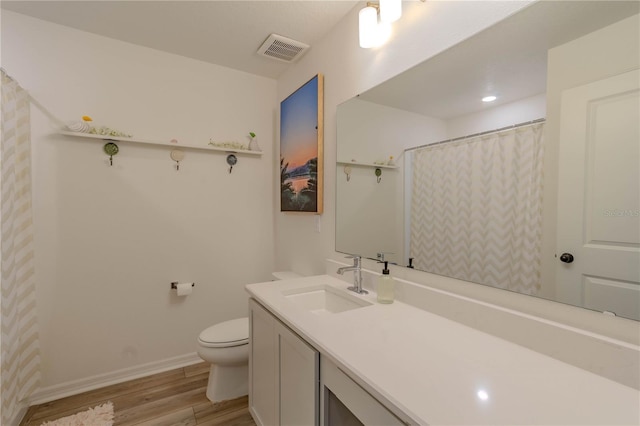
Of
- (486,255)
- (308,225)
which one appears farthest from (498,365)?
(308,225)

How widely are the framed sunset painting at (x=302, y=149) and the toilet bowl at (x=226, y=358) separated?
1.02 m

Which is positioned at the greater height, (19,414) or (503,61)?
(503,61)

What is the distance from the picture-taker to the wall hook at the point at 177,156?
2.27 meters

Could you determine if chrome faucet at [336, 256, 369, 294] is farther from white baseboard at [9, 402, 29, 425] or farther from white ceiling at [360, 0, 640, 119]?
white baseboard at [9, 402, 29, 425]

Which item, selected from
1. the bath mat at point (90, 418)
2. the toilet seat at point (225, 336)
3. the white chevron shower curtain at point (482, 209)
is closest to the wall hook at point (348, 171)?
the white chevron shower curtain at point (482, 209)

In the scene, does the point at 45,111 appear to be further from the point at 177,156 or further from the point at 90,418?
the point at 90,418

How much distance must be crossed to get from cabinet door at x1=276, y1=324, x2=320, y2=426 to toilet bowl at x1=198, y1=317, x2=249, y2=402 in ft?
2.30

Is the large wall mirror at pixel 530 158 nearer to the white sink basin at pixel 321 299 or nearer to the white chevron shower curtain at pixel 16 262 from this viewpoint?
the white sink basin at pixel 321 299

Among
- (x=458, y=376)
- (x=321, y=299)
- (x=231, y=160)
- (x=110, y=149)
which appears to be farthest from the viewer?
(x=231, y=160)

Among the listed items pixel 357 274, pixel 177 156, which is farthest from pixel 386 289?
pixel 177 156

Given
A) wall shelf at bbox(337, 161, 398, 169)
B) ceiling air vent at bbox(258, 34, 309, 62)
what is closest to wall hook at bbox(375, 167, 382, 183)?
wall shelf at bbox(337, 161, 398, 169)

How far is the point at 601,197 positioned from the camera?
792 millimetres

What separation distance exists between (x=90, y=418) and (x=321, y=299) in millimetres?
1620

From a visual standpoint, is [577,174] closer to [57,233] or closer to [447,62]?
[447,62]
